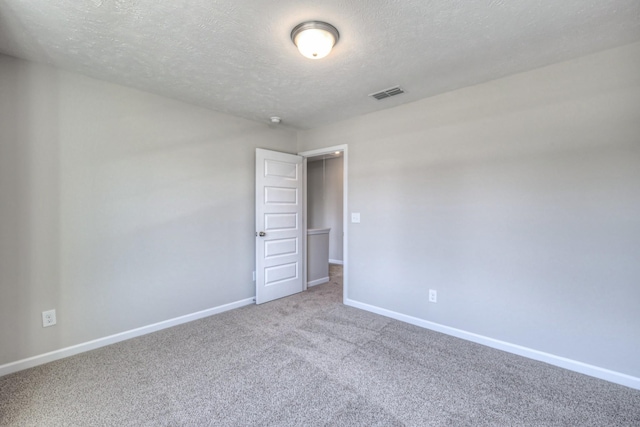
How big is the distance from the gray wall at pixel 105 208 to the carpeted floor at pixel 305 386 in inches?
15.1

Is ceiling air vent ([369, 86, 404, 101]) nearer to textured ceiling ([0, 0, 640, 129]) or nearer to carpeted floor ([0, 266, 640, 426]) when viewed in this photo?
textured ceiling ([0, 0, 640, 129])

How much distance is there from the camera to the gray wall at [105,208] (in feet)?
7.21

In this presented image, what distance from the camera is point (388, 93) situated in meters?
2.86

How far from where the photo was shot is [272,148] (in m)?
3.98

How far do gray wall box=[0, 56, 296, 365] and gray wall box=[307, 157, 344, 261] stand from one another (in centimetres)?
327

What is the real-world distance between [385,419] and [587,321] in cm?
179

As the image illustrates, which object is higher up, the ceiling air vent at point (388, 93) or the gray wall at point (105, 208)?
the ceiling air vent at point (388, 93)

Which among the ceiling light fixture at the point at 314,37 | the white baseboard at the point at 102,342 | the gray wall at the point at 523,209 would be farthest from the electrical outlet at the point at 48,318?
the gray wall at the point at 523,209

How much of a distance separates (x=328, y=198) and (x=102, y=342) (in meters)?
4.95

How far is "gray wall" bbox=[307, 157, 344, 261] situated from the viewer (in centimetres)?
654

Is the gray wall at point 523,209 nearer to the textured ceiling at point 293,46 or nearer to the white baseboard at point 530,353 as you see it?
the white baseboard at point 530,353

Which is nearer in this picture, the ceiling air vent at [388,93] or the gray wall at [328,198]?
the ceiling air vent at [388,93]

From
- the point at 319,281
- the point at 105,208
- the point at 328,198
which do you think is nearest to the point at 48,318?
the point at 105,208

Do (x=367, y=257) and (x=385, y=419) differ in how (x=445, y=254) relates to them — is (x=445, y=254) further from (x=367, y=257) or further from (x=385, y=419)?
(x=385, y=419)
